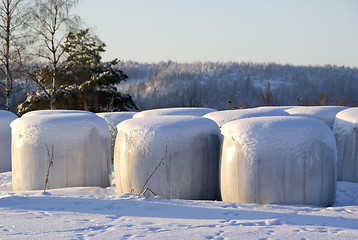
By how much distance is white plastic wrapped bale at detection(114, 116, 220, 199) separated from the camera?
5.04 metres

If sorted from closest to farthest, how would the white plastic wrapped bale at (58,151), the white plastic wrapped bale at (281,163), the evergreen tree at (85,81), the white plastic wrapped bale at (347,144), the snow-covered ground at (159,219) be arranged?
1. the snow-covered ground at (159,219)
2. the white plastic wrapped bale at (281,163)
3. the white plastic wrapped bale at (58,151)
4. the white plastic wrapped bale at (347,144)
5. the evergreen tree at (85,81)

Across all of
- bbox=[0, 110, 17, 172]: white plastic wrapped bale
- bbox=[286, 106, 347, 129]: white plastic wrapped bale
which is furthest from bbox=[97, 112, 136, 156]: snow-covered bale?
bbox=[286, 106, 347, 129]: white plastic wrapped bale

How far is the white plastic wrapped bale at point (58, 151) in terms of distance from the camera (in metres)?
5.96

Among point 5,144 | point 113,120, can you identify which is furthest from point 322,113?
point 5,144

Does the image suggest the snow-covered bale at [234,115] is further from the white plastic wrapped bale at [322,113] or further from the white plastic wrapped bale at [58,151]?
the white plastic wrapped bale at [58,151]

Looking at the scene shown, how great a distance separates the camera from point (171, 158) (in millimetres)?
5039

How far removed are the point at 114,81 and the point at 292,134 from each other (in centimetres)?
2153

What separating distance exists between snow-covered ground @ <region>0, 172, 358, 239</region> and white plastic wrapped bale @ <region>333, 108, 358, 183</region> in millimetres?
2003

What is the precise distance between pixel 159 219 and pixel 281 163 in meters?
1.61

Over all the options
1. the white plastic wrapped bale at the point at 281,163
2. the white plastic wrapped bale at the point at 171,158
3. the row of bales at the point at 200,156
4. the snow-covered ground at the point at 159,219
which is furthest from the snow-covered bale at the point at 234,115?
the snow-covered ground at the point at 159,219

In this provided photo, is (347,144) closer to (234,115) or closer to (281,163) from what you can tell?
(234,115)

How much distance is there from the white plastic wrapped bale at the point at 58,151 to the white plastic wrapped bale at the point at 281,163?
7.48 ft

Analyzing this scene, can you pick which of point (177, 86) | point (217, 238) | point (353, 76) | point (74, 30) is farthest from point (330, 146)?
Result: point (353, 76)

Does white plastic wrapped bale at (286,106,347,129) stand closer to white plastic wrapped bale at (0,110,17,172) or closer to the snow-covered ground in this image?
the snow-covered ground
